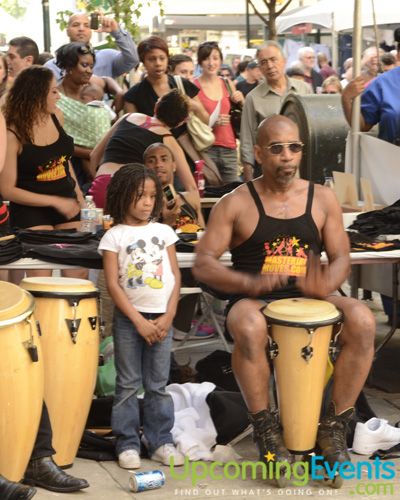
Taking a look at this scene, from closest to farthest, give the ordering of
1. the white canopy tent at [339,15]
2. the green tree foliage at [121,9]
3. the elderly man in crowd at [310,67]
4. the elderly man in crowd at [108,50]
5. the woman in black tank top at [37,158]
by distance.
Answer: the woman in black tank top at [37,158], the elderly man in crowd at [108,50], the green tree foliage at [121,9], the white canopy tent at [339,15], the elderly man in crowd at [310,67]

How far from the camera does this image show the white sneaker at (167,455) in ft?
17.0

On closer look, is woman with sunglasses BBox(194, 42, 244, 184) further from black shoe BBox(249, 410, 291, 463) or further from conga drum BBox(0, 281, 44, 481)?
conga drum BBox(0, 281, 44, 481)

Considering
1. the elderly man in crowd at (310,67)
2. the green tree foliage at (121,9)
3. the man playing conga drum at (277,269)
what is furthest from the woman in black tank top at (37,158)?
the elderly man in crowd at (310,67)

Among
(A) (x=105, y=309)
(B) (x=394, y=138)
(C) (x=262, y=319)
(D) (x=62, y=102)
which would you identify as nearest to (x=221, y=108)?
(D) (x=62, y=102)

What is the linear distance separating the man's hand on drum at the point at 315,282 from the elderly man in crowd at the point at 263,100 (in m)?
3.87

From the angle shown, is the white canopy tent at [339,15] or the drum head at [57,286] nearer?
the drum head at [57,286]

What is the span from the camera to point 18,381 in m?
4.43

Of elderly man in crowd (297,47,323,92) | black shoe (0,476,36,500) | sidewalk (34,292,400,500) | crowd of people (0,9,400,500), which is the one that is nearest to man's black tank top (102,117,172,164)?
crowd of people (0,9,400,500)

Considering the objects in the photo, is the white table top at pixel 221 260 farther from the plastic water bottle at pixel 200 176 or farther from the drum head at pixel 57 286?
the plastic water bottle at pixel 200 176

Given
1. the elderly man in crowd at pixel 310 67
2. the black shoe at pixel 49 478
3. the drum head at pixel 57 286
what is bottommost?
the black shoe at pixel 49 478

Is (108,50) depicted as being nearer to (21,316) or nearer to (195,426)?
(195,426)

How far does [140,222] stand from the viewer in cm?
525

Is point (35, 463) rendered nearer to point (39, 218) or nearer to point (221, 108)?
point (39, 218)

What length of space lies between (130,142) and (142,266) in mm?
2084
